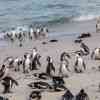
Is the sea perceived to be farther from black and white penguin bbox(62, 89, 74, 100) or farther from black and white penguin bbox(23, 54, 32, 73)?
black and white penguin bbox(62, 89, 74, 100)

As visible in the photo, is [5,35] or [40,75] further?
[5,35]

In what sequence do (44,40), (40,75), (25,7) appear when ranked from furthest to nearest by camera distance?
(25,7), (44,40), (40,75)

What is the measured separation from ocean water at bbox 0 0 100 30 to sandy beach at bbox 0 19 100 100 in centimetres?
988

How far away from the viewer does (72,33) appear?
85.1ft

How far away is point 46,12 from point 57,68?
24.0 metres

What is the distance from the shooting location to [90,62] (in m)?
16.9

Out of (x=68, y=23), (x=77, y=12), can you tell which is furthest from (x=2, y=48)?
(x=77, y=12)

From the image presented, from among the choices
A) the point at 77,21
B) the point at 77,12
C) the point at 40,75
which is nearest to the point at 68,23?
the point at 77,21

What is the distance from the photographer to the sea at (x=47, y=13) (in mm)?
34263

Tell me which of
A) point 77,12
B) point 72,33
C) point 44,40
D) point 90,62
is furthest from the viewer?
point 77,12

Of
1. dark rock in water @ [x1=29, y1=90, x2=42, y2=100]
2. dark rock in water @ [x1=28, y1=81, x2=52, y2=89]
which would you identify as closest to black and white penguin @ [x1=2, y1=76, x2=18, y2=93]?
dark rock in water @ [x1=28, y1=81, x2=52, y2=89]

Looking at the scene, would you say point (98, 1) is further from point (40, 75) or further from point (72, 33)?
point (40, 75)

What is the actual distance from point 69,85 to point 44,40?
10.6m

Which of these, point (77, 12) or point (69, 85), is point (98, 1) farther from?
point (69, 85)
